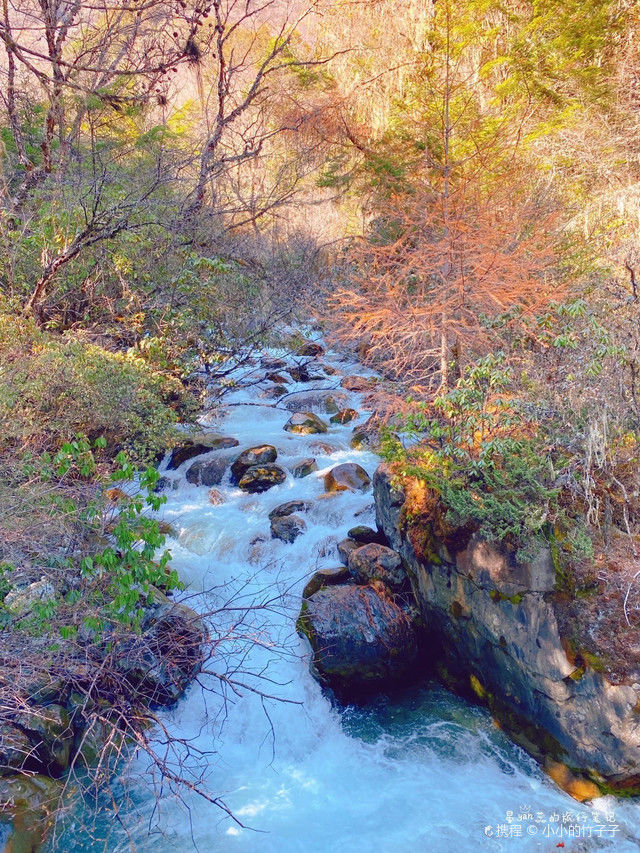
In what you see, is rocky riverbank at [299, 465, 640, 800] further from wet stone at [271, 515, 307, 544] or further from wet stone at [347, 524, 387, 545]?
wet stone at [271, 515, 307, 544]

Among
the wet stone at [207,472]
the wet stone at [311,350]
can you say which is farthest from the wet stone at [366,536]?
the wet stone at [311,350]

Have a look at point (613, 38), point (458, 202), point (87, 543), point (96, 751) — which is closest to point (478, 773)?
point (96, 751)

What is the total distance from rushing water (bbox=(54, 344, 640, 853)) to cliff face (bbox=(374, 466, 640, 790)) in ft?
0.78

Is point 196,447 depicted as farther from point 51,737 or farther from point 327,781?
point 327,781

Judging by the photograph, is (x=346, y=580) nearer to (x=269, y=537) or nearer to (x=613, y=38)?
(x=269, y=537)

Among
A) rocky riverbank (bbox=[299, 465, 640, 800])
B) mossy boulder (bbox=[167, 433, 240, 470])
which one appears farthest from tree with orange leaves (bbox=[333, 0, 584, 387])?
mossy boulder (bbox=[167, 433, 240, 470])

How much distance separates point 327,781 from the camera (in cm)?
498

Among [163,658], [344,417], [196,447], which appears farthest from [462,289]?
[196,447]

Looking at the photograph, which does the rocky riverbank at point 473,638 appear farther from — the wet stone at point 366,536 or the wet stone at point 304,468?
the wet stone at point 304,468

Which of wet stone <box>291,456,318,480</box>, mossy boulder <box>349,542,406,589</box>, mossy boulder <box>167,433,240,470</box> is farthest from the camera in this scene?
mossy boulder <box>167,433,240,470</box>

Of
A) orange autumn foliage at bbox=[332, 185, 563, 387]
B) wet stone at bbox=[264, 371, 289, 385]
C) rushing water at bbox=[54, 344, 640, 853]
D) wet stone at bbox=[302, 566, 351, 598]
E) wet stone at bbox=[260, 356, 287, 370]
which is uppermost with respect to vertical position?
orange autumn foliage at bbox=[332, 185, 563, 387]

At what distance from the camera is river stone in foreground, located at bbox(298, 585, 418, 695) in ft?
19.0

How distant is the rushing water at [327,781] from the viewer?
4410mm

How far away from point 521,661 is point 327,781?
197 centimetres
